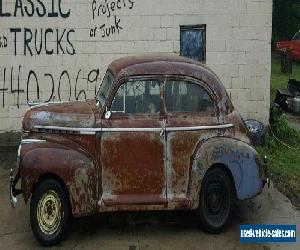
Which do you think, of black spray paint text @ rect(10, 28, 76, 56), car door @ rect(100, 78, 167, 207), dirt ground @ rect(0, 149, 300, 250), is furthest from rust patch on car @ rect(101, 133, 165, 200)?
black spray paint text @ rect(10, 28, 76, 56)

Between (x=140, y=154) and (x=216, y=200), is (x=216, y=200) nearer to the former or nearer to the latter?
(x=216, y=200)

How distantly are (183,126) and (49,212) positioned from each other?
1.90 m

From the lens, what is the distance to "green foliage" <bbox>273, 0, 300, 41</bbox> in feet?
86.0

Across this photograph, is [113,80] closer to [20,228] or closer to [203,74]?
[203,74]

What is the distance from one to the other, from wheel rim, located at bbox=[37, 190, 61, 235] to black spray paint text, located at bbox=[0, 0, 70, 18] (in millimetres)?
4453

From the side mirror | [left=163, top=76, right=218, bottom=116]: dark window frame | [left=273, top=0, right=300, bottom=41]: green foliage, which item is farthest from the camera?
[left=273, top=0, right=300, bottom=41]: green foliage

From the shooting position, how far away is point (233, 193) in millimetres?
6379

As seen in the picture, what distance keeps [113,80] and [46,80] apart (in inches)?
142

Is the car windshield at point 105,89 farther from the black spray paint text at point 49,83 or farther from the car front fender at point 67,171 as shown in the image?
the black spray paint text at point 49,83

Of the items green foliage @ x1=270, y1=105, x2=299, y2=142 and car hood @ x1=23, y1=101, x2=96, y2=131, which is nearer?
car hood @ x1=23, y1=101, x2=96, y2=131

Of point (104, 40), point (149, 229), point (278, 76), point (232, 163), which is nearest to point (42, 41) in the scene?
point (104, 40)

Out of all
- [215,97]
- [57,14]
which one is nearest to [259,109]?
[215,97]

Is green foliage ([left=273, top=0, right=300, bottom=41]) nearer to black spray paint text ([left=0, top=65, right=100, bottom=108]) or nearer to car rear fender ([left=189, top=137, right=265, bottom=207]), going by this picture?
black spray paint text ([left=0, top=65, right=100, bottom=108])

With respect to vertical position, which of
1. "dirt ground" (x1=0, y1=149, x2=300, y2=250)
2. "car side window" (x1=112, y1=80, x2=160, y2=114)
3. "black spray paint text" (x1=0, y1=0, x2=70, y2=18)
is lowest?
"dirt ground" (x1=0, y1=149, x2=300, y2=250)
